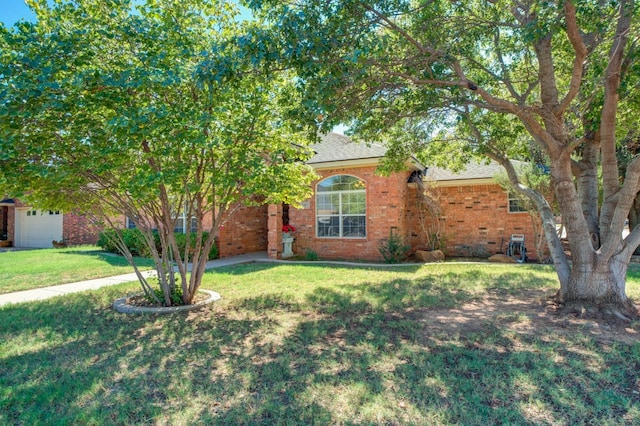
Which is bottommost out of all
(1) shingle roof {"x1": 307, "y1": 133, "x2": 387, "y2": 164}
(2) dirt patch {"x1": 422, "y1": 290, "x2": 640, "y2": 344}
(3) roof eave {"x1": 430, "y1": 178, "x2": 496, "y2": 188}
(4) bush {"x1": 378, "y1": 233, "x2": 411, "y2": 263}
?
(2) dirt patch {"x1": 422, "y1": 290, "x2": 640, "y2": 344}

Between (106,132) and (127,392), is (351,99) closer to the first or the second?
(106,132)

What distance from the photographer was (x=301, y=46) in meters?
4.61

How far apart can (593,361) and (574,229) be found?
2.59m

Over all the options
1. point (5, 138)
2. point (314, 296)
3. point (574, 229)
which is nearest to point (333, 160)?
point (314, 296)

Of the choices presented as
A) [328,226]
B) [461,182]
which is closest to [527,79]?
[461,182]

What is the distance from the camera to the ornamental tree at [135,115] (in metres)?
4.41

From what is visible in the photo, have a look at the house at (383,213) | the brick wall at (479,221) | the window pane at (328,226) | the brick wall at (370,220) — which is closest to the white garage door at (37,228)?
the house at (383,213)

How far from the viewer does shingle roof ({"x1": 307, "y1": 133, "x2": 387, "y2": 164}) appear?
41.1 feet

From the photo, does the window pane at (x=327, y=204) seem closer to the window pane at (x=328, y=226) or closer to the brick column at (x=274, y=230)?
the window pane at (x=328, y=226)

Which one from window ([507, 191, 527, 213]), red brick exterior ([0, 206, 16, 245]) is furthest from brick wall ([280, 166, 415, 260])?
red brick exterior ([0, 206, 16, 245])

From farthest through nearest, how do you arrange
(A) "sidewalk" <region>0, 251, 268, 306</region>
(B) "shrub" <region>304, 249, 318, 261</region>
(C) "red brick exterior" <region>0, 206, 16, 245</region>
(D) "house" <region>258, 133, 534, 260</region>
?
(C) "red brick exterior" <region>0, 206, 16, 245</region>, (B) "shrub" <region>304, 249, 318, 261</region>, (D) "house" <region>258, 133, 534, 260</region>, (A) "sidewalk" <region>0, 251, 268, 306</region>

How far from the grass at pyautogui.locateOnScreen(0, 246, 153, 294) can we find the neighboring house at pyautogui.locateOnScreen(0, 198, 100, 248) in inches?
252

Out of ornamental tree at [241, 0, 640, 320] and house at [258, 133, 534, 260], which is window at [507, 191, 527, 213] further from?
ornamental tree at [241, 0, 640, 320]

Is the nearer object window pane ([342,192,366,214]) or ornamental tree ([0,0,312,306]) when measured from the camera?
ornamental tree ([0,0,312,306])
